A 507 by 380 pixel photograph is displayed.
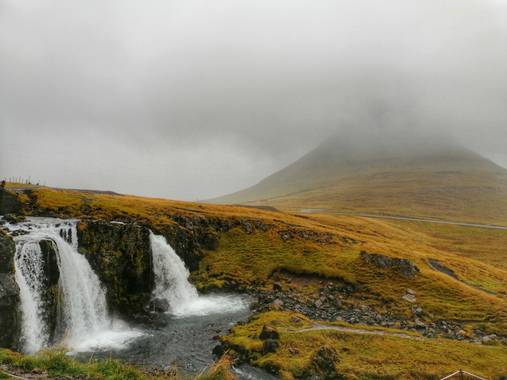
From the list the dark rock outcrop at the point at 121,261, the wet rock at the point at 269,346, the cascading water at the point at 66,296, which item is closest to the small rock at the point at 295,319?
the wet rock at the point at 269,346

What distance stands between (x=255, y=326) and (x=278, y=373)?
32.1ft

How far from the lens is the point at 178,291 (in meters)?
50.8

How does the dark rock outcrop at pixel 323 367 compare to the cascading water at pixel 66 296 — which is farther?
the cascading water at pixel 66 296

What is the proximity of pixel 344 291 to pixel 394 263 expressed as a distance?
1160 cm

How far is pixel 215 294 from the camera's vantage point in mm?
52875

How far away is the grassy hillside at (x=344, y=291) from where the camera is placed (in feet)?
103

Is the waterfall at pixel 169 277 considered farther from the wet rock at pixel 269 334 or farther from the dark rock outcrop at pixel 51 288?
the wet rock at pixel 269 334

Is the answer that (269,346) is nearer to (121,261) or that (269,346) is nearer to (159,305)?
(159,305)

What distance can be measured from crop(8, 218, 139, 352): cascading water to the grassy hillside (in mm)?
14179

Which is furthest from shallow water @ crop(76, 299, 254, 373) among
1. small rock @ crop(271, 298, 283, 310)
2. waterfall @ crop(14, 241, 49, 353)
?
waterfall @ crop(14, 241, 49, 353)

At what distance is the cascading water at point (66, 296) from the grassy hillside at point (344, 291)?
14179mm

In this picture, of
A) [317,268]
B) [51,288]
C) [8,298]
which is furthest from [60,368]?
[317,268]

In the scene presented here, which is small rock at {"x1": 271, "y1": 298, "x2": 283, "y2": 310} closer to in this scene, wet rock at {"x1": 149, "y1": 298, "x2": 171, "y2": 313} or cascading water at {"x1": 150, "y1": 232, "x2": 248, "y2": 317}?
cascading water at {"x1": 150, "y1": 232, "x2": 248, "y2": 317}

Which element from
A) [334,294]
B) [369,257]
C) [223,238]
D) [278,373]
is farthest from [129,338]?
[369,257]
